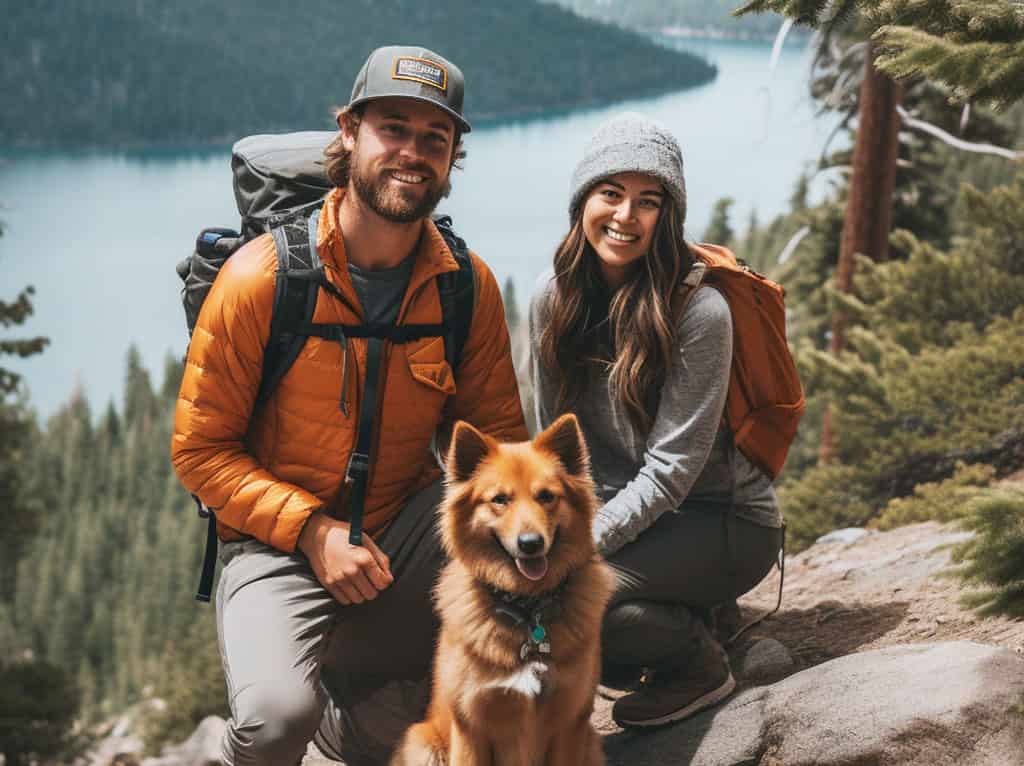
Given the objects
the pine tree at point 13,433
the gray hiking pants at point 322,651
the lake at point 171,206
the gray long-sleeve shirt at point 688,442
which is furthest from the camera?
the lake at point 171,206

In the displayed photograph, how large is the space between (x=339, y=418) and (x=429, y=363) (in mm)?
431

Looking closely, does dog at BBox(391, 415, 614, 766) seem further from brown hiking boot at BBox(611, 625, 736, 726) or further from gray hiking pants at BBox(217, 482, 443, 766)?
brown hiking boot at BBox(611, 625, 736, 726)

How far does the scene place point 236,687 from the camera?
355 cm

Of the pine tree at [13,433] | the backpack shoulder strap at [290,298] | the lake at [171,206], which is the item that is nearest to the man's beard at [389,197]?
the backpack shoulder strap at [290,298]

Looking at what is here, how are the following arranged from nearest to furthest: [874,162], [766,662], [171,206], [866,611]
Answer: [766,662] → [866,611] → [874,162] → [171,206]

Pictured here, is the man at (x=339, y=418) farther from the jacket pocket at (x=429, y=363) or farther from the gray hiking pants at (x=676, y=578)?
the gray hiking pants at (x=676, y=578)

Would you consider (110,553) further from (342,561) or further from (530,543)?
(530,543)

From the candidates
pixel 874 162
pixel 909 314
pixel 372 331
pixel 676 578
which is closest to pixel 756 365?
pixel 676 578

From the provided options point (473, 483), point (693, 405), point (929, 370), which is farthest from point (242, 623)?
point (929, 370)

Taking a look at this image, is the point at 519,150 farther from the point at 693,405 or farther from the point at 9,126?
the point at 693,405

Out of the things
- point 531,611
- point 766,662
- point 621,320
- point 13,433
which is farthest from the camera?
point 13,433

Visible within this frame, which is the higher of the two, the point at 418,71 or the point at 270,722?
the point at 418,71

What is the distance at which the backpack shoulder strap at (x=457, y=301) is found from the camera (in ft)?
13.1

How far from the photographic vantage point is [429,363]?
154 inches
